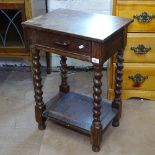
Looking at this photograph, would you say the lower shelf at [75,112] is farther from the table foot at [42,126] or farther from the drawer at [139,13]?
the drawer at [139,13]

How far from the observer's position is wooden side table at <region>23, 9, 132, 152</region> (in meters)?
1.46

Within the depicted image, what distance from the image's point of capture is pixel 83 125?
68.4 inches

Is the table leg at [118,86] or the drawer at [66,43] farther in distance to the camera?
the table leg at [118,86]

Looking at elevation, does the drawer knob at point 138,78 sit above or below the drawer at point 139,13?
below

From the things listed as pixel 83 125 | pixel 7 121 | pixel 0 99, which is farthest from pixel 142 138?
pixel 0 99

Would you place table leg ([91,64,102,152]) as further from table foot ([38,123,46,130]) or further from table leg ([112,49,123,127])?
table foot ([38,123,46,130])

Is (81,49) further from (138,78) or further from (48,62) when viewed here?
(48,62)

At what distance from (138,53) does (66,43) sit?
67 centimetres

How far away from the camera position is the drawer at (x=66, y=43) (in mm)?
1460

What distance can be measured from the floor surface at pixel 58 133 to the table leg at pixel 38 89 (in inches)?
3.0

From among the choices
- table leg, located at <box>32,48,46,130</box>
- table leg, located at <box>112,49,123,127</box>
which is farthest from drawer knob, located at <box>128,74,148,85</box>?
table leg, located at <box>32,48,46,130</box>

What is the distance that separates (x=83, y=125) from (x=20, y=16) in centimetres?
90

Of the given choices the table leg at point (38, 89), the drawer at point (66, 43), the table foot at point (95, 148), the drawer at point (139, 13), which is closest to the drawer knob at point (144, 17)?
the drawer at point (139, 13)

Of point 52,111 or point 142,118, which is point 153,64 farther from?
point 52,111
